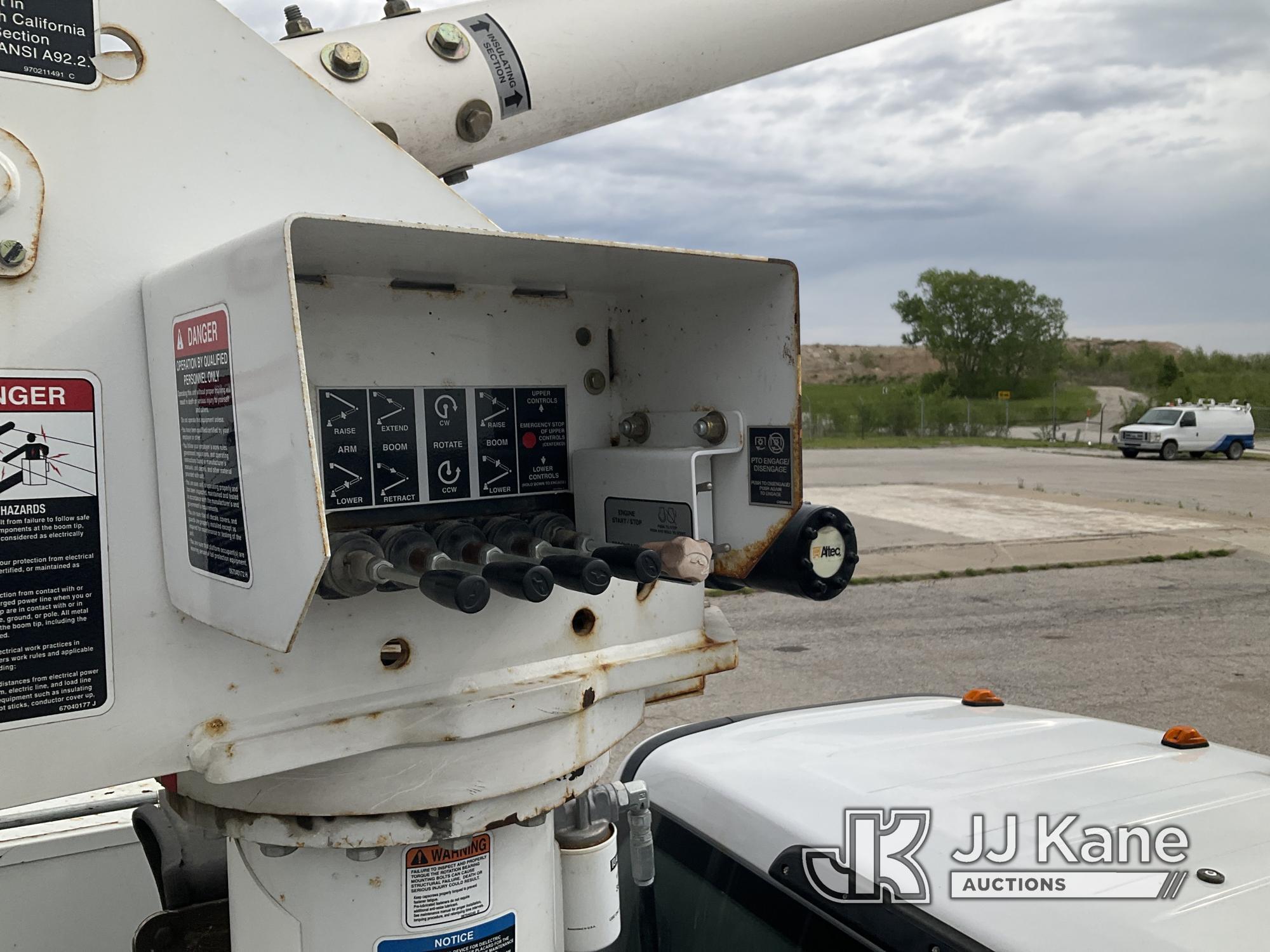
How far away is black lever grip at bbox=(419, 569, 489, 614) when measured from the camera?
1.02 m

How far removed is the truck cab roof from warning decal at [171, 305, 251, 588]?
0.99 meters

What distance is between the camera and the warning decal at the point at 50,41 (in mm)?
1064

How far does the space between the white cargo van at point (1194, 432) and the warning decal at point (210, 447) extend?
2852 cm

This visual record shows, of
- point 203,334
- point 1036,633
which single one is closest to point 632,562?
point 203,334

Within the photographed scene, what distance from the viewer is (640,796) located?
175cm

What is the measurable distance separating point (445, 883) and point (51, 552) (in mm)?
637

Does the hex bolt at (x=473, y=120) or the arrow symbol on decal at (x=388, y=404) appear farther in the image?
the hex bolt at (x=473, y=120)

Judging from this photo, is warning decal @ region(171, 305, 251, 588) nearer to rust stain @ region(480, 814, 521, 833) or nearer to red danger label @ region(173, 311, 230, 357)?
red danger label @ region(173, 311, 230, 357)

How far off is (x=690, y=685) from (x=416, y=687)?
456mm

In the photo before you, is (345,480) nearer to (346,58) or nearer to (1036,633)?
(346,58)

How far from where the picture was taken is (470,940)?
4.54ft

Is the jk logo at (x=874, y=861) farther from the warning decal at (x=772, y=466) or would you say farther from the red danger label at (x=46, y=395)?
the red danger label at (x=46, y=395)

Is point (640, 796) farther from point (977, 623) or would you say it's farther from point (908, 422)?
point (908, 422)

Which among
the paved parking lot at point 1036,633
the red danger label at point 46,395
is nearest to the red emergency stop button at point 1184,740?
the red danger label at point 46,395
